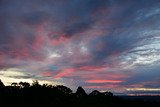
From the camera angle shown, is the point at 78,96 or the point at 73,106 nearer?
the point at 73,106

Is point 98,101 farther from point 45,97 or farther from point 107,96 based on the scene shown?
point 45,97

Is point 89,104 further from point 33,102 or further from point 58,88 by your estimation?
point 33,102

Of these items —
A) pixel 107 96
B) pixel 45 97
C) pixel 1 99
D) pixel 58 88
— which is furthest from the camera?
pixel 107 96

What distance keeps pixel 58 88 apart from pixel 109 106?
A: 11480 millimetres

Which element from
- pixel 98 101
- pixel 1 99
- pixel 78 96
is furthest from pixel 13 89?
pixel 98 101

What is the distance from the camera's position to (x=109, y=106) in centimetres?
5609

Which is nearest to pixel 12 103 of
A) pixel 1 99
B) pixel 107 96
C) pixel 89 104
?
pixel 1 99

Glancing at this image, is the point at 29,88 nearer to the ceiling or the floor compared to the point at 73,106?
nearer to the ceiling

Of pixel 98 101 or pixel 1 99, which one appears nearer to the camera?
pixel 1 99

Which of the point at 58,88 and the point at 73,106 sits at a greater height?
the point at 58,88

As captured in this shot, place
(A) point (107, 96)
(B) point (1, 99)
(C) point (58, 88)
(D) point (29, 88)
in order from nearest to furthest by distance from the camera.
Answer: (B) point (1, 99) → (D) point (29, 88) → (C) point (58, 88) → (A) point (107, 96)

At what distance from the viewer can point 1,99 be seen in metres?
42.5

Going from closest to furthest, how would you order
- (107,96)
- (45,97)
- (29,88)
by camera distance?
(45,97)
(29,88)
(107,96)

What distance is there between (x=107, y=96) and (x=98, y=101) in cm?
800
